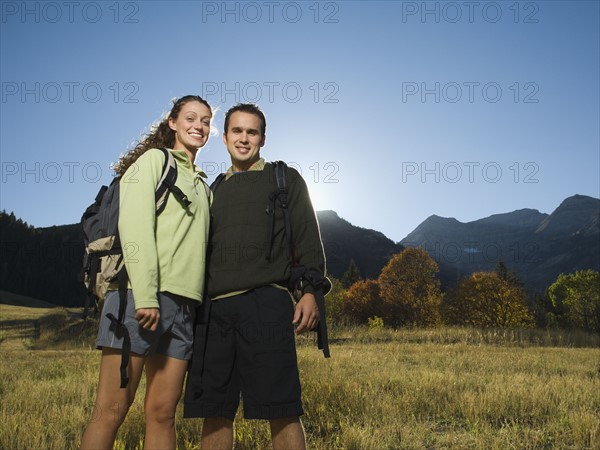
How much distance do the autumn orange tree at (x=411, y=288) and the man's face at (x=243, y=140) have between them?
5225cm

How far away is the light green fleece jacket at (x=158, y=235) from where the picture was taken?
2680 mm

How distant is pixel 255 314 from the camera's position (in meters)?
3.12

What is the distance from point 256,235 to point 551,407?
4030 millimetres

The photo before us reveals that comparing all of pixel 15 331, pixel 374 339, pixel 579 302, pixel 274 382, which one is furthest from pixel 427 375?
pixel 579 302

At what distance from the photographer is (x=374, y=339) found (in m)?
14.5

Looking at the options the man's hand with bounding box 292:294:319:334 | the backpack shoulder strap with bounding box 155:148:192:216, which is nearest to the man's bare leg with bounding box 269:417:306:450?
the man's hand with bounding box 292:294:319:334

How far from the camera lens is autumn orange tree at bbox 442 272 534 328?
46.3 meters

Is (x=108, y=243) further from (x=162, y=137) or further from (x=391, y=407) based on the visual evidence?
(x=391, y=407)

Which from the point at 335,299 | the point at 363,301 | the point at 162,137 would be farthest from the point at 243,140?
the point at 363,301

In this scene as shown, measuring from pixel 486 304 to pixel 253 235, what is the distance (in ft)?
165

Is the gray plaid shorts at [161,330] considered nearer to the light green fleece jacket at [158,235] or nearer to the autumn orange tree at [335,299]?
the light green fleece jacket at [158,235]

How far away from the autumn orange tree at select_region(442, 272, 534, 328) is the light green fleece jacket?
1828 inches

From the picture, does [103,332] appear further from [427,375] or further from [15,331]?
[15,331]

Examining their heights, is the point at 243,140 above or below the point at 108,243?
above
